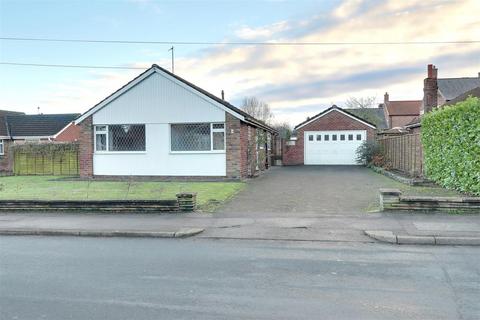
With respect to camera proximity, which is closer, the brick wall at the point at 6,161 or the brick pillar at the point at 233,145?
the brick pillar at the point at 233,145

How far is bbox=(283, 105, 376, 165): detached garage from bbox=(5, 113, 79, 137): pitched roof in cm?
2154

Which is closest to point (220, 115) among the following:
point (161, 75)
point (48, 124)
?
point (161, 75)

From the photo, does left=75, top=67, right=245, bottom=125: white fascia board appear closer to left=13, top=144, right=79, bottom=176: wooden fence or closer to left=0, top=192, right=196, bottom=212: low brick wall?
left=13, top=144, right=79, bottom=176: wooden fence

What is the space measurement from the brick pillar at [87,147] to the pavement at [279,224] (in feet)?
32.6

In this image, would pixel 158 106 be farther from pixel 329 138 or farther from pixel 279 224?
pixel 329 138

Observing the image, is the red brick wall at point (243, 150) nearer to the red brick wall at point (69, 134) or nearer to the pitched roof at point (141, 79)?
the pitched roof at point (141, 79)

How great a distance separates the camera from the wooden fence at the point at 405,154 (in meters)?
18.5

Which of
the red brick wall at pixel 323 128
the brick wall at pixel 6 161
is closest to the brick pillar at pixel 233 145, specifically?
the red brick wall at pixel 323 128

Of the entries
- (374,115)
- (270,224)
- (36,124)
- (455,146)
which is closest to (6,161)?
(36,124)

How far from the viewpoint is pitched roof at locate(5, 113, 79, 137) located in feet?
126

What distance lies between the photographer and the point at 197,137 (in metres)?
20.0

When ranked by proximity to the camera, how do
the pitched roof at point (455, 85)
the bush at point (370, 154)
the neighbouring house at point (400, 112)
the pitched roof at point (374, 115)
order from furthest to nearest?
1. the neighbouring house at point (400, 112)
2. the pitched roof at point (374, 115)
3. the pitched roof at point (455, 85)
4. the bush at point (370, 154)

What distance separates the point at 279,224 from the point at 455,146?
706 centimetres

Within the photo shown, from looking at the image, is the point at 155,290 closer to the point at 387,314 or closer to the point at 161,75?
the point at 387,314
